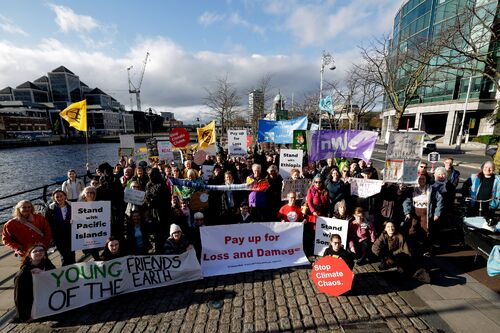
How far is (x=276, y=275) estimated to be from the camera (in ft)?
16.5

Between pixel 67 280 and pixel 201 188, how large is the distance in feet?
10.2

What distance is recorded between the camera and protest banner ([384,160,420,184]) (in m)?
5.92

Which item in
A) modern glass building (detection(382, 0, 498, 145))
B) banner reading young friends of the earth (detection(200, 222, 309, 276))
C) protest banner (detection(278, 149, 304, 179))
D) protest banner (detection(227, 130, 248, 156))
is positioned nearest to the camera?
banner reading young friends of the earth (detection(200, 222, 309, 276))

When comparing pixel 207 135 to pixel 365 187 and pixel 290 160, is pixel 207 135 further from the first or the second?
pixel 365 187

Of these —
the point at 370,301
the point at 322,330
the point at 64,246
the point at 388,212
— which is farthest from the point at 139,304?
the point at 388,212

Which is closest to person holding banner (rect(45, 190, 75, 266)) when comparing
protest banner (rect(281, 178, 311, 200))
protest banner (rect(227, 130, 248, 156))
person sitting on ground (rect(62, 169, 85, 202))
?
person sitting on ground (rect(62, 169, 85, 202))

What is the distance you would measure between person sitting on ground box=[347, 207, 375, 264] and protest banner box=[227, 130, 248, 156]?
214 inches

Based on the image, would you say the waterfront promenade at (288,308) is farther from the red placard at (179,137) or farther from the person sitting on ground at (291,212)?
the red placard at (179,137)

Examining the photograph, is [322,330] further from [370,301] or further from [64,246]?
[64,246]

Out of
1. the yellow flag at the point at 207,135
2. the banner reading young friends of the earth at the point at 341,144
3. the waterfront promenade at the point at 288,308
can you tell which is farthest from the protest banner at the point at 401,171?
the yellow flag at the point at 207,135

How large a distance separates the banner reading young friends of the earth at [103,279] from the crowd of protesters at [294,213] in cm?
24

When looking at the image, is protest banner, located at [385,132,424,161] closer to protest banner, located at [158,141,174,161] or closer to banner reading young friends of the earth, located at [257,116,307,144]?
banner reading young friends of the earth, located at [257,116,307,144]

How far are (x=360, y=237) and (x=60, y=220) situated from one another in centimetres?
613

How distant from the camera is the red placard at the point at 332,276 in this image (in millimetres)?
4309
